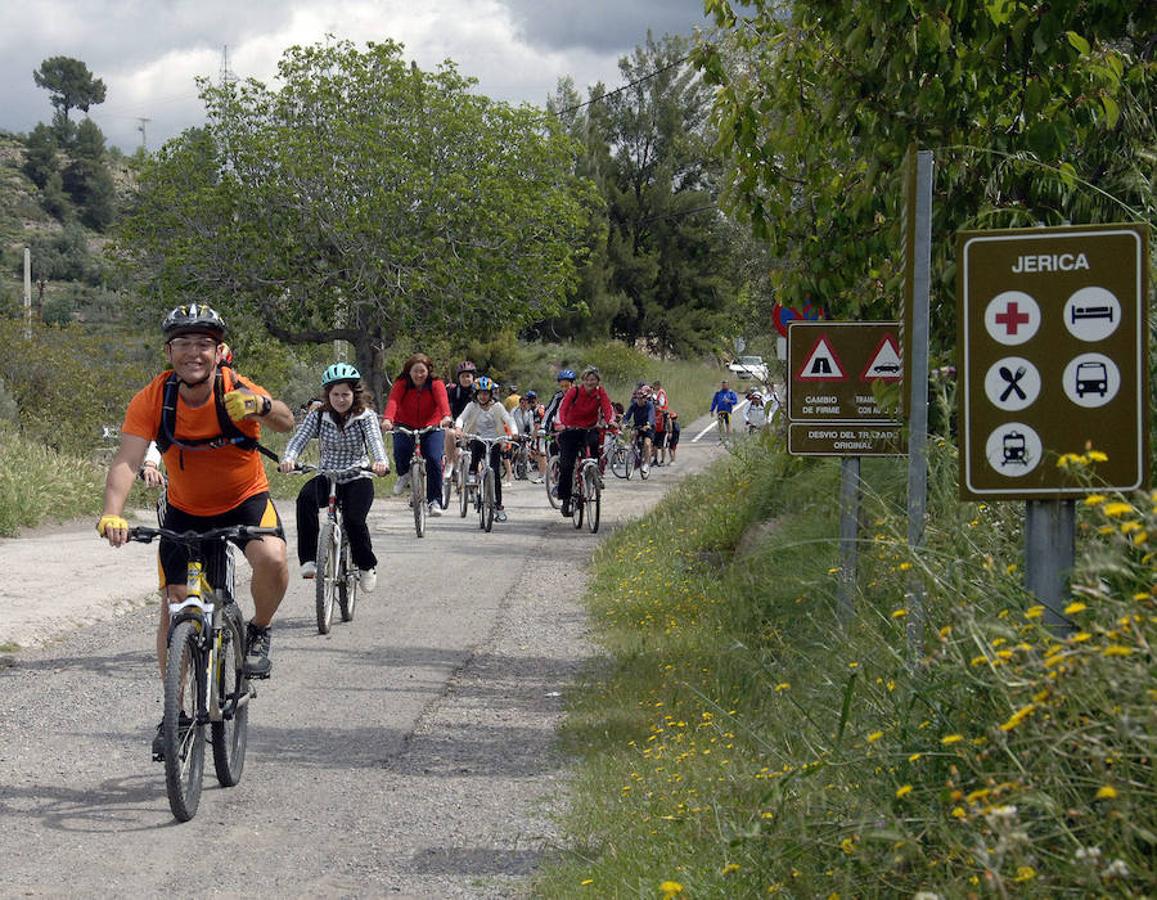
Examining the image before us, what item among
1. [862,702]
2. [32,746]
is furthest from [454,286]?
[862,702]

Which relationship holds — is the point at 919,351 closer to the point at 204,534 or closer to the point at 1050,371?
the point at 1050,371

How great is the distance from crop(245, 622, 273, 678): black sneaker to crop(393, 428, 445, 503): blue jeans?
989cm

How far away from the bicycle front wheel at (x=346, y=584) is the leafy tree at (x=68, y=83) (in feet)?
508

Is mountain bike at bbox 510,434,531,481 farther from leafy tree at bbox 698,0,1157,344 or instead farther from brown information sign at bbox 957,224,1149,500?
brown information sign at bbox 957,224,1149,500

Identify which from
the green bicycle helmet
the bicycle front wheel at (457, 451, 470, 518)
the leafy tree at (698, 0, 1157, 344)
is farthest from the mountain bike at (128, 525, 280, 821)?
the bicycle front wheel at (457, 451, 470, 518)

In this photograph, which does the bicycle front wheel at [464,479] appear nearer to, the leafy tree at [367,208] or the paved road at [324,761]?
the paved road at [324,761]

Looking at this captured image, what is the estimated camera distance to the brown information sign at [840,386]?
8297 millimetres

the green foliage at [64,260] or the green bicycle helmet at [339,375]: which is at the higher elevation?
the green foliage at [64,260]

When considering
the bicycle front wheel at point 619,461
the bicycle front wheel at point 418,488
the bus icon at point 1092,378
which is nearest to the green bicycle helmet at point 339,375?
the bicycle front wheel at point 418,488

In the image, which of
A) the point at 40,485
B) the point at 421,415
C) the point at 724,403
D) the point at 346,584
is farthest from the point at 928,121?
the point at 724,403

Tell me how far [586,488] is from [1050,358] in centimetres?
1589

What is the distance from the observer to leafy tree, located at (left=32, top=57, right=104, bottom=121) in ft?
513

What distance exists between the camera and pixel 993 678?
143 inches

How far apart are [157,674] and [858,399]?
454 centimetres
